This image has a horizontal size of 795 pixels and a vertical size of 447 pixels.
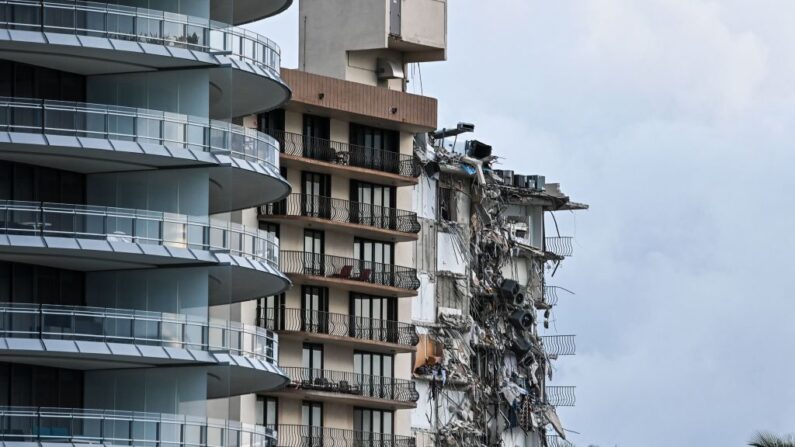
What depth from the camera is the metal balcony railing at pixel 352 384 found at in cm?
11344

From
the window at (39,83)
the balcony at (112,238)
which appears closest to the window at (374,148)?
the balcony at (112,238)

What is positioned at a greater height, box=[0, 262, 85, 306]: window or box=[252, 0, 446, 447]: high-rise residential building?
box=[252, 0, 446, 447]: high-rise residential building

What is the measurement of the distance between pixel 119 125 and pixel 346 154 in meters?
33.7

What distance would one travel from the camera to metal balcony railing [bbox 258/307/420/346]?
113125 millimetres

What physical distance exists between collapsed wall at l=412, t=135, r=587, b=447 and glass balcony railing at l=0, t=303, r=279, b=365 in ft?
131

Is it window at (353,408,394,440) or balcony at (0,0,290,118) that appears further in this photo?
window at (353,408,394,440)

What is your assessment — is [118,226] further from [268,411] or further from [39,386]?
[268,411]

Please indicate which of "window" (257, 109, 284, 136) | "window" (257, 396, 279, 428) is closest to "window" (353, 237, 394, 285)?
"window" (257, 109, 284, 136)

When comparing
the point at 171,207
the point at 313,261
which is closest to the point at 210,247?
the point at 171,207

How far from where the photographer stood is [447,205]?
12762cm

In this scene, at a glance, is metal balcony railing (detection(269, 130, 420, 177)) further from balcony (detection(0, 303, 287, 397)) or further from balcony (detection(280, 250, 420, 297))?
balcony (detection(0, 303, 287, 397))

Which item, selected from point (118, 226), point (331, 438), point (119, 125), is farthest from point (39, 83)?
point (331, 438)

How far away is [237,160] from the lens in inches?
3386

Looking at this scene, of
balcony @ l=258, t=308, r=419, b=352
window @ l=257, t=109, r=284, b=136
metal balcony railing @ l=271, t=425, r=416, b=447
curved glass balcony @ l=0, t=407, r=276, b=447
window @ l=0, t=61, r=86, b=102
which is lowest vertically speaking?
curved glass balcony @ l=0, t=407, r=276, b=447
